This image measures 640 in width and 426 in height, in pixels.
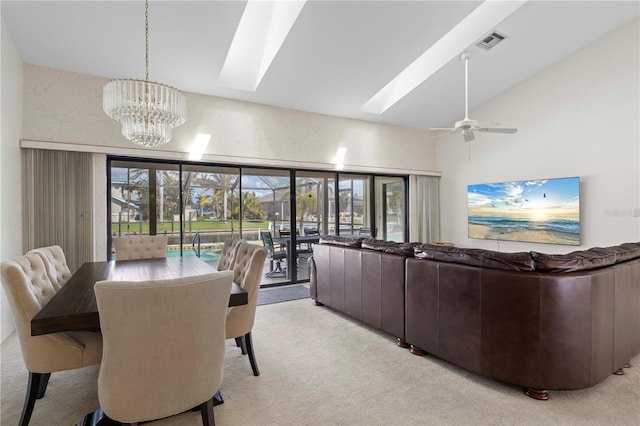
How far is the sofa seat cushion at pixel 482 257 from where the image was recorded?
2129mm

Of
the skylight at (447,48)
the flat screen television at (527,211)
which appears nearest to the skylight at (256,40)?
the skylight at (447,48)

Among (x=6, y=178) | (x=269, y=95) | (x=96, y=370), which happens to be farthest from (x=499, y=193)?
(x=6, y=178)

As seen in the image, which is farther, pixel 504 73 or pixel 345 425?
pixel 504 73

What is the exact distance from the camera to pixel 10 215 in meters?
3.26

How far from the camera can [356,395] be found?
2.19 meters

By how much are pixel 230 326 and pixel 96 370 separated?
127cm

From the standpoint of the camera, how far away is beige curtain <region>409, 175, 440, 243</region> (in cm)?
698

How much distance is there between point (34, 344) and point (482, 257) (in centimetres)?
287

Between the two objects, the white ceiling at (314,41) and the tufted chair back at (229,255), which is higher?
the white ceiling at (314,41)

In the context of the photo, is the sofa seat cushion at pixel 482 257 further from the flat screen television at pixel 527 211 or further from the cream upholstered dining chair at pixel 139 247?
the flat screen television at pixel 527 211

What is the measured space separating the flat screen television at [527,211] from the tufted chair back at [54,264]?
20.9ft

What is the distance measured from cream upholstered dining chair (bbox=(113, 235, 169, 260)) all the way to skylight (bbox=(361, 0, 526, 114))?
4057mm

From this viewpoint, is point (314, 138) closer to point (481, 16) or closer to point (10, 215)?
point (481, 16)

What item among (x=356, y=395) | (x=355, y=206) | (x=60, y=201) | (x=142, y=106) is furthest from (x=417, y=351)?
(x=60, y=201)
